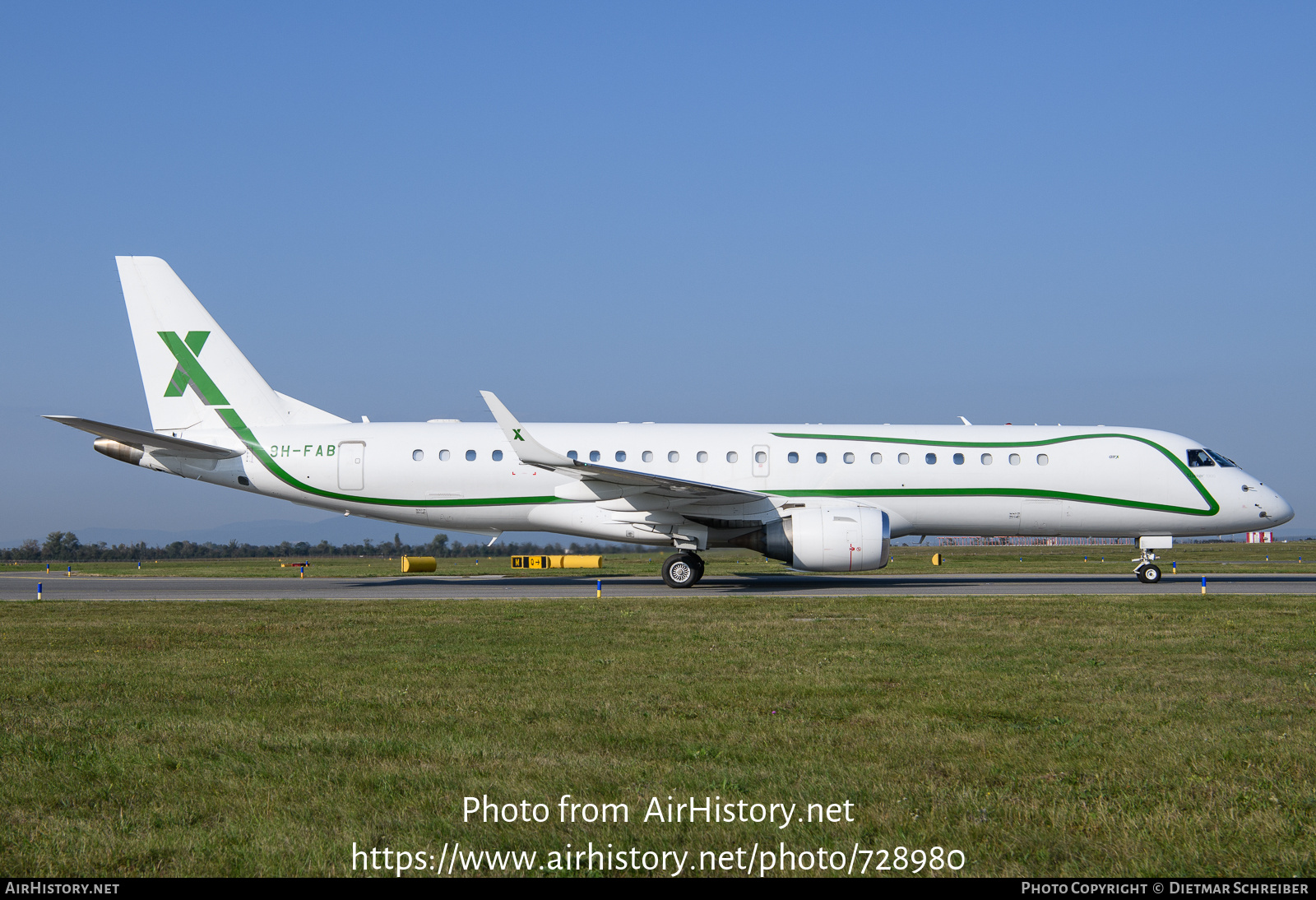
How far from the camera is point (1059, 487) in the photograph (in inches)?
876

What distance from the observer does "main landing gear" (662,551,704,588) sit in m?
21.2

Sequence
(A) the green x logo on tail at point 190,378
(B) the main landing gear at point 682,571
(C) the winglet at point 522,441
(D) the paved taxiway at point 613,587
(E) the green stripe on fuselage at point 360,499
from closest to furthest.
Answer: (C) the winglet at point 522,441
(D) the paved taxiway at point 613,587
(B) the main landing gear at point 682,571
(E) the green stripe on fuselage at point 360,499
(A) the green x logo on tail at point 190,378

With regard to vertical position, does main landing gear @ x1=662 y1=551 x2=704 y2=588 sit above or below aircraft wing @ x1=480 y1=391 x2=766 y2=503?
below

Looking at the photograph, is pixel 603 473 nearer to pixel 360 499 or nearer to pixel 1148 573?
pixel 360 499

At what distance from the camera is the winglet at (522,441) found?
18.9 m

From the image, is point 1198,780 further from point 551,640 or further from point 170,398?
point 170,398

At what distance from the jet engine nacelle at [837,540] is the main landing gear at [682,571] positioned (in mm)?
2321

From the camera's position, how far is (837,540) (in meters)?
19.8

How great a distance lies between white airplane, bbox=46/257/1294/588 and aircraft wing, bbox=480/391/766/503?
0.47 m

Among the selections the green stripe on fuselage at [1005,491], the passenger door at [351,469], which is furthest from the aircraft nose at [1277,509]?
the passenger door at [351,469]

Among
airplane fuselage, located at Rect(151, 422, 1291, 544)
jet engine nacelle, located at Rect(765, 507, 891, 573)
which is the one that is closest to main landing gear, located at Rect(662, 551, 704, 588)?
airplane fuselage, located at Rect(151, 422, 1291, 544)

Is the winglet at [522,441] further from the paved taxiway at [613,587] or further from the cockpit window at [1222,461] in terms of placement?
the cockpit window at [1222,461]

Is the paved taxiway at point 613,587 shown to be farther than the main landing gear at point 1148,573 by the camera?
No

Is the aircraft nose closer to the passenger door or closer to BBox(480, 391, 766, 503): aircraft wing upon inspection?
BBox(480, 391, 766, 503): aircraft wing
